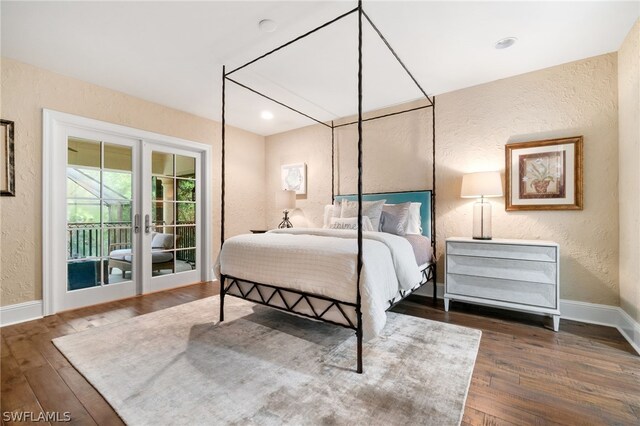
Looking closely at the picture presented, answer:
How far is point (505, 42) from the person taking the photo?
2463 millimetres

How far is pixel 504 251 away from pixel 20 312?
15.5ft

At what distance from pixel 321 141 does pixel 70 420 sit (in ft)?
13.6

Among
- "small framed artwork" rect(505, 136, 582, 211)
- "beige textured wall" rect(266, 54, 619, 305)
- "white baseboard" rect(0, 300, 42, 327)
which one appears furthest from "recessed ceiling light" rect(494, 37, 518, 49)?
"white baseboard" rect(0, 300, 42, 327)

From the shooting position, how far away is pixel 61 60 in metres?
2.73

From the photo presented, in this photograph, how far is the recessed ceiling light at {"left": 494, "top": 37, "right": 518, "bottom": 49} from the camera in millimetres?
2422

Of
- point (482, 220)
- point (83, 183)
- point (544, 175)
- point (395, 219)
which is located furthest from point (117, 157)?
point (544, 175)

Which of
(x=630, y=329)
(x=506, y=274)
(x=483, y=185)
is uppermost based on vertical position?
(x=483, y=185)

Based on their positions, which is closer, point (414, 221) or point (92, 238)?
point (92, 238)

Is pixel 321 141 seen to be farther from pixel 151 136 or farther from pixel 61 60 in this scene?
pixel 61 60

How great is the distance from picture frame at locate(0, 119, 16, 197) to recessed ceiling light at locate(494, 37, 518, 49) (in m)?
4.58

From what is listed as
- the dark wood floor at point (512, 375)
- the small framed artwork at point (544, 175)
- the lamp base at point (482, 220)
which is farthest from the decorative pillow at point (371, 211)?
the small framed artwork at point (544, 175)

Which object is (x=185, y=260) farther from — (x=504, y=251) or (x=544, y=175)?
(x=544, y=175)

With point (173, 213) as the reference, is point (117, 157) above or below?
above

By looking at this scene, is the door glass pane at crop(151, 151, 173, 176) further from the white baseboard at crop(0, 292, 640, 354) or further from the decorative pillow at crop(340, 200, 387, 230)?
the decorative pillow at crop(340, 200, 387, 230)
